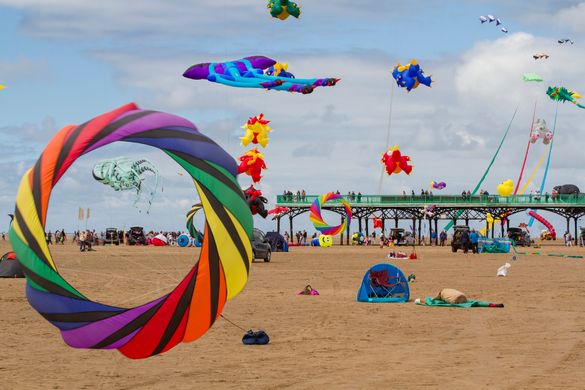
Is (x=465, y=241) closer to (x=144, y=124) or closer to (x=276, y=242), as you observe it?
(x=276, y=242)

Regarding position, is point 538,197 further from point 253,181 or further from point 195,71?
point 195,71

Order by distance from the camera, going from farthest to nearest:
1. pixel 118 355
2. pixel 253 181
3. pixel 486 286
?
pixel 253 181 < pixel 486 286 < pixel 118 355

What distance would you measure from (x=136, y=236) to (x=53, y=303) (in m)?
60.9

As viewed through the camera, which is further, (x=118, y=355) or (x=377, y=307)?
(x=377, y=307)

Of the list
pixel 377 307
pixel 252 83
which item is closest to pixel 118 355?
pixel 377 307

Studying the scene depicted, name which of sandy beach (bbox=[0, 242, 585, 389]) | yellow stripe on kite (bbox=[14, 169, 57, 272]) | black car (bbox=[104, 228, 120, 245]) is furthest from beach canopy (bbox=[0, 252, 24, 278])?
black car (bbox=[104, 228, 120, 245])

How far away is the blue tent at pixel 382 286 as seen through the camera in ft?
68.2

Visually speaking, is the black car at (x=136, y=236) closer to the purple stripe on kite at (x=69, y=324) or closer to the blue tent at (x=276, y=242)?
the blue tent at (x=276, y=242)

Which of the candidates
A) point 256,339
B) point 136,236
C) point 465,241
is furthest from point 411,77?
point 136,236

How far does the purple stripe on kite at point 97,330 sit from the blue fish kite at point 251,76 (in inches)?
982

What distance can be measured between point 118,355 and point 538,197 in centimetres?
6357

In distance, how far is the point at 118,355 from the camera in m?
12.9

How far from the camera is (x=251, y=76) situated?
35.2 meters

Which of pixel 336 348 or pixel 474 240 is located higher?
pixel 474 240
